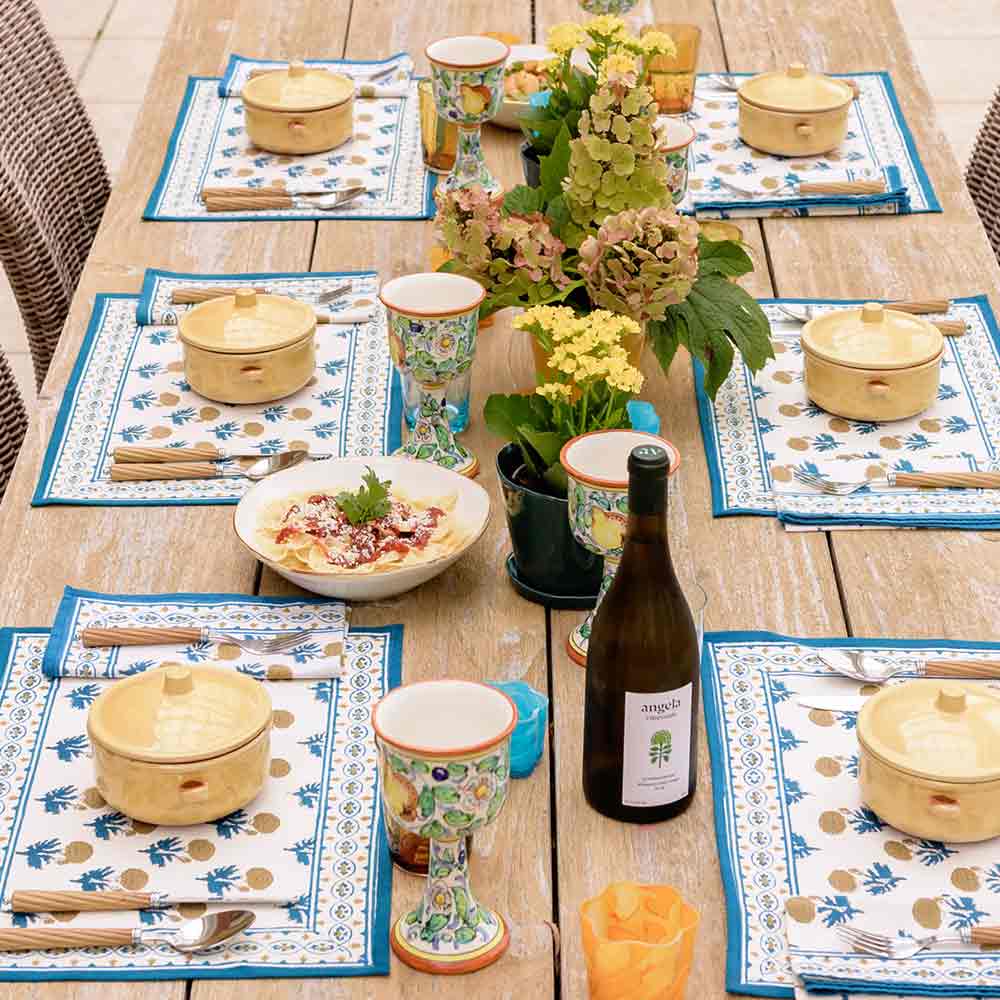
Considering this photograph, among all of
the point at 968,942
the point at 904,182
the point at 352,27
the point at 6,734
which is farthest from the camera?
the point at 352,27

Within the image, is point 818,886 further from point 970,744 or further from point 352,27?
point 352,27

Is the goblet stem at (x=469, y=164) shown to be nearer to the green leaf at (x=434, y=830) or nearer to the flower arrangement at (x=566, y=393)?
the flower arrangement at (x=566, y=393)

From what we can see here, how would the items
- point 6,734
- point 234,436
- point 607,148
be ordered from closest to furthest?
1. point 6,734
2. point 607,148
3. point 234,436

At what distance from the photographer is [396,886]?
1.15 meters

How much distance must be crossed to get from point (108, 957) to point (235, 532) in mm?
504

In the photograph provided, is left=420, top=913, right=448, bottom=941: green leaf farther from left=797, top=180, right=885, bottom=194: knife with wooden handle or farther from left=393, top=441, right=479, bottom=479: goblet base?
left=797, top=180, right=885, bottom=194: knife with wooden handle

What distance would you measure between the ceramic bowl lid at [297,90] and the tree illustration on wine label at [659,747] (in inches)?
51.8

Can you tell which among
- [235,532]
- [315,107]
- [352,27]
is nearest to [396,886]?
[235,532]

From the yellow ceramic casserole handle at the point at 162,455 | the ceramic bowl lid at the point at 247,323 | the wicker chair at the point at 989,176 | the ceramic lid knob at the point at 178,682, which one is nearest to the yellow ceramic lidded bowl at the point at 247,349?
the ceramic bowl lid at the point at 247,323

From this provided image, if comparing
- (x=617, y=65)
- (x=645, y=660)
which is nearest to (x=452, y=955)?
(x=645, y=660)

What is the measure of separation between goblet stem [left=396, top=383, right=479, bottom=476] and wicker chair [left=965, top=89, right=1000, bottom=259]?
1.08 meters

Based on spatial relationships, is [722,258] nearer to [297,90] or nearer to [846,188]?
[846,188]

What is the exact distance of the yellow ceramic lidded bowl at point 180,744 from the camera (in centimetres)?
117

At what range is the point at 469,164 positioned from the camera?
2025 millimetres
